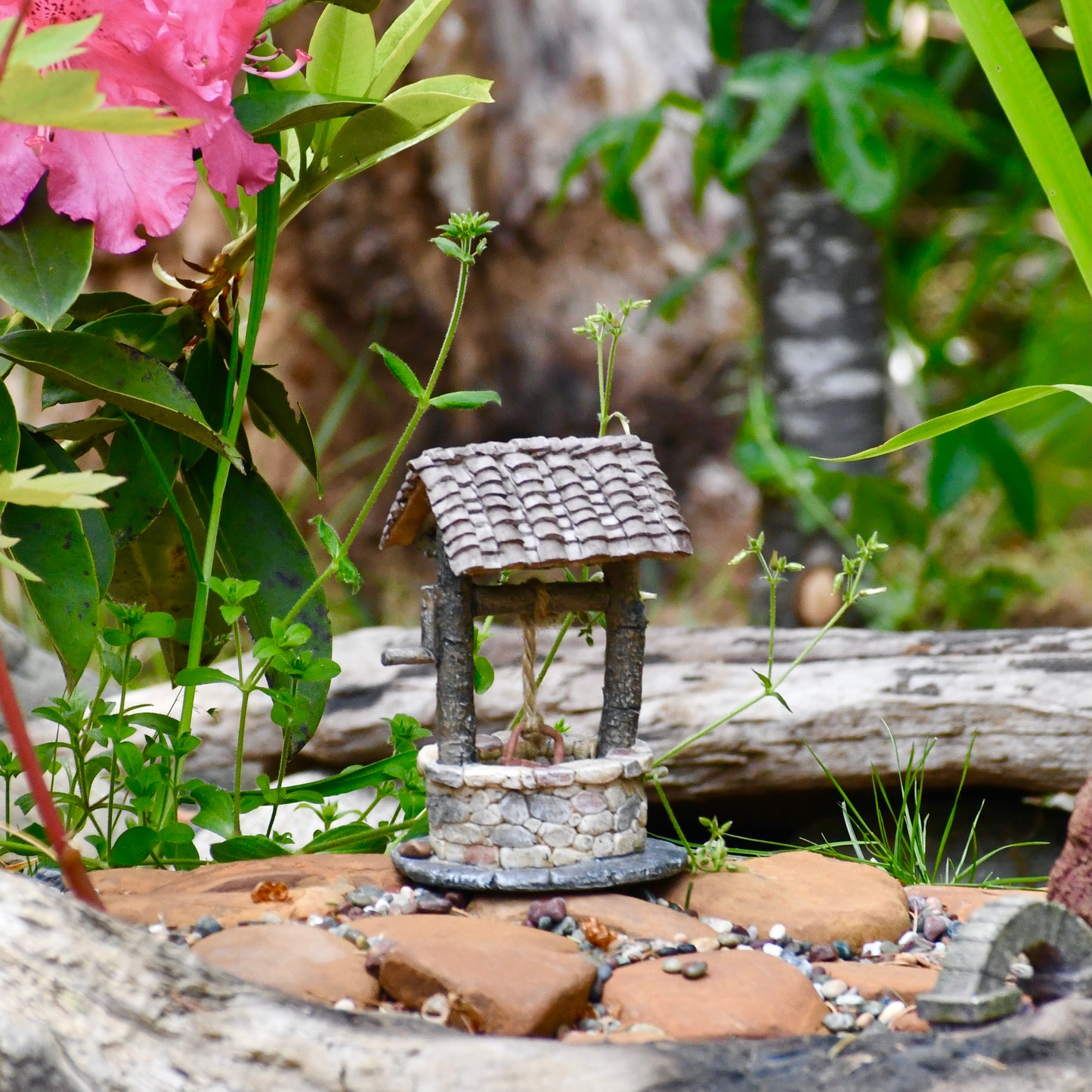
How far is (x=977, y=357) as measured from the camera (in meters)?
4.49

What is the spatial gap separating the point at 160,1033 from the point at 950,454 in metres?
2.15

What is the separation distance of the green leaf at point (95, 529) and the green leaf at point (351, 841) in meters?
0.35

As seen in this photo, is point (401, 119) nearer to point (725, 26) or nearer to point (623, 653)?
point (623, 653)

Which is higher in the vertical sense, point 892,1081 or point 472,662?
point 472,662

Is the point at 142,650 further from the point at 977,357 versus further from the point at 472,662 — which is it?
the point at 977,357

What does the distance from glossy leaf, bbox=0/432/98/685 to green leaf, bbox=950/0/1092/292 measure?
0.97 meters

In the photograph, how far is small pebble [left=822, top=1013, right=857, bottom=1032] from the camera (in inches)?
31.9

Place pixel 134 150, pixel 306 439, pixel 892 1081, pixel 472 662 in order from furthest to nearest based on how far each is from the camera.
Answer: pixel 306 439
pixel 472 662
pixel 134 150
pixel 892 1081

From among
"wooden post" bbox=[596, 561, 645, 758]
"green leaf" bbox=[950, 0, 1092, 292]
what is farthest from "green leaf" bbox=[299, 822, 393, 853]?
"green leaf" bbox=[950, 0, 1092, 292]

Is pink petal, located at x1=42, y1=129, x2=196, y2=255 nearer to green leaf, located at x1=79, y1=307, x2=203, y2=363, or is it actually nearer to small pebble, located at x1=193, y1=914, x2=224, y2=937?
green leaf, located at x1=79, y1=307, x2=203, y2=363

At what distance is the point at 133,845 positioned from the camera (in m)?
1.09

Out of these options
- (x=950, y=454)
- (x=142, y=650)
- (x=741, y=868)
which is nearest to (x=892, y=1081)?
(x=741, y=868)

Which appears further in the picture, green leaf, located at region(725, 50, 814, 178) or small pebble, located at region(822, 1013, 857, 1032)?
green leaf, located at region(725, 50, 814, 178)

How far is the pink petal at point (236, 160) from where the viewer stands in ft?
3.31
